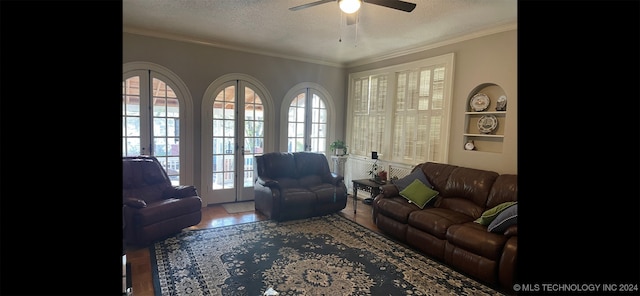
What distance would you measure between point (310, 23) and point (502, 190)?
2.85 metres

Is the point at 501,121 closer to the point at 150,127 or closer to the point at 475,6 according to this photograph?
the point at 475,6

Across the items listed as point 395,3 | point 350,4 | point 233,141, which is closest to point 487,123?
point 395,3

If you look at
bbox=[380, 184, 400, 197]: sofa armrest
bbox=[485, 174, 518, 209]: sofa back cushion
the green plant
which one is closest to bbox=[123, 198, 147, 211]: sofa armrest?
bbox=[380, 184, 400, 197]: sofa armrest

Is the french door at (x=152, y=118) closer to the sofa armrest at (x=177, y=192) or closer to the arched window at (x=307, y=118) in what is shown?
the sofa armrest at (x=177, y=192)

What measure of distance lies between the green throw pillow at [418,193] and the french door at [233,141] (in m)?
2.64

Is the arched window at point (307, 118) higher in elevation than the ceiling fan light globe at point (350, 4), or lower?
lower

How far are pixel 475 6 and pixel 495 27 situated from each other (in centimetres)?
78

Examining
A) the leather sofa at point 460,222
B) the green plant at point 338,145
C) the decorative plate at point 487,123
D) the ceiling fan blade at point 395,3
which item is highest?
the ceiling fan blade at point 395,3

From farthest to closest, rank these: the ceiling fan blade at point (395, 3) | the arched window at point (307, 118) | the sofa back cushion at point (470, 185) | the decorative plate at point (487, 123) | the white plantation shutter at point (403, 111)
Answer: the arched window at point (307, 118), the white plantation shutter at point (403, 111), the decorative plate at point (487, 123), the sofa back cushion at point (470, 185), the ceiling fan blade at point (395, 3)

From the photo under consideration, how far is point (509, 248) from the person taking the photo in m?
2.66

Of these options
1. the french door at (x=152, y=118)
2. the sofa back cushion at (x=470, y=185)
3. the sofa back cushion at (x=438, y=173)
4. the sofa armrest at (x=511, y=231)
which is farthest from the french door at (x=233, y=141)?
the sofa armrest at (x=511, y=231)

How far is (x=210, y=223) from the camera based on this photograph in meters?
4.25

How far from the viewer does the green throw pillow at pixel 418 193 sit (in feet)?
12.5
